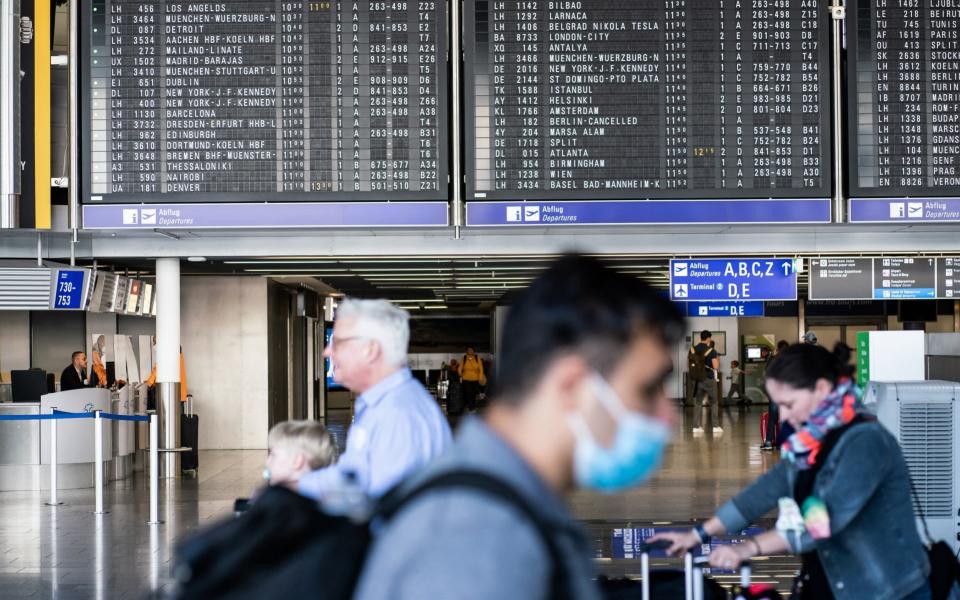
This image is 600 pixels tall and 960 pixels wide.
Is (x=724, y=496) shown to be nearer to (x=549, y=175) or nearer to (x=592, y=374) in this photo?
(x=549, y=175)

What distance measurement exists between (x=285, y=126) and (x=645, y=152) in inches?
115

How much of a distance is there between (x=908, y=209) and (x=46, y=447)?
9.14m

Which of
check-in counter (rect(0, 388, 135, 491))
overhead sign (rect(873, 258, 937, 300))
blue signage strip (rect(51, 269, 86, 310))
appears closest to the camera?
blue signage strip (rect(51, 269, 86, 310))

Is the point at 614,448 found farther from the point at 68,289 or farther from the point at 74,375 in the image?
the point at 74,375

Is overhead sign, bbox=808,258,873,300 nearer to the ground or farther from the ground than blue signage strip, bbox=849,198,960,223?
nearer to the ground

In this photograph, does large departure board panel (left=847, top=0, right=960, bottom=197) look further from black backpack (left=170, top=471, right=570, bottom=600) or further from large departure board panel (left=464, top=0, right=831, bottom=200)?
black backpack (left=170, top=471, right=570, bottom=600)

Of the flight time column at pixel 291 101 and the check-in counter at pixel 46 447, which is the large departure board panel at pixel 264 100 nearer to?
the flight time column at pixel 291 101

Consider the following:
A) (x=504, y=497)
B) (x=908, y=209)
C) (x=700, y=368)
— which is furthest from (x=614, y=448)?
(x=700, y=368)

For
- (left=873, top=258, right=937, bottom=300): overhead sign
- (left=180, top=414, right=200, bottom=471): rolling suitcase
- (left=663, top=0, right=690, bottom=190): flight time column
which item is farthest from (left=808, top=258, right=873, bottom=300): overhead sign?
(left=180, top=414, right=200, bottom=471): rolling suitcase

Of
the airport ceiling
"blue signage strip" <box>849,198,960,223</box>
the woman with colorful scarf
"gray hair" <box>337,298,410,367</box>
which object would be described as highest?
"blue signage strip" <box>849,198,960,223</box>

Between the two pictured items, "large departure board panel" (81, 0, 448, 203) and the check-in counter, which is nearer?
"large departure board panel" (81, 0, 448, 203)

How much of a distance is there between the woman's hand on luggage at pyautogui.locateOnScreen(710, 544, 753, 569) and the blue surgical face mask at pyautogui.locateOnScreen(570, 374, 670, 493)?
73.0 inches

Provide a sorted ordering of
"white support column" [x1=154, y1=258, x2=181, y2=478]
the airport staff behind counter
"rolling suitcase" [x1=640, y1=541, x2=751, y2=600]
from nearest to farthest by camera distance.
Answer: "rolling suitcase" [x1=640, y1=541, x2=751, y2=600] → "white support column" [x1=154, y1=258, x2=181, y2=478] → the airport staff behind counter

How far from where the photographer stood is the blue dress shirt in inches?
105
